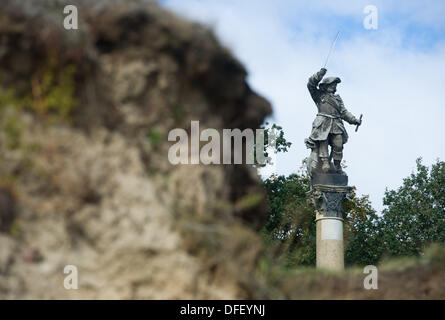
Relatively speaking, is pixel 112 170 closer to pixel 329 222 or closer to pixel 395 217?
pixel 329 222

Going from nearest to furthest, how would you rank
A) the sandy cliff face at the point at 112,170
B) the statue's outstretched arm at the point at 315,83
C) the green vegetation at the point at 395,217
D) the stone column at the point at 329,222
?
the sandy cliff face at the point at 112,170 → the stone column at the point at 329,222 → the statue's outstretched arm at the point at 315,83 → the green vegetation at the point at 395,217

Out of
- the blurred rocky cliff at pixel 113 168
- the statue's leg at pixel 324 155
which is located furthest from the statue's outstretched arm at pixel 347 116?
the blurred rocky cliff at pixel 113 168

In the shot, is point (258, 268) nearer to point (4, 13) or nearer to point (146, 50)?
point (146, 50)

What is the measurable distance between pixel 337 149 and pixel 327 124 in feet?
2.39

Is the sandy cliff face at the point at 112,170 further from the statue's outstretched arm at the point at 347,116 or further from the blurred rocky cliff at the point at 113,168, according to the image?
the statue's outstretched arm at the point at 347,116

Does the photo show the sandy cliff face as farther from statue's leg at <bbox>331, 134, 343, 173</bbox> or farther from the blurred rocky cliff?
statue's leg at <bbox>331, 134, 343, 173</bbox>

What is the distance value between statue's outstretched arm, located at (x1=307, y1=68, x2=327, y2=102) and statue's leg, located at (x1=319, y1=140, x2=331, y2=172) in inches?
50.6

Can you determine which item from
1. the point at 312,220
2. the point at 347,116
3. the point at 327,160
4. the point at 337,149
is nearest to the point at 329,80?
the point at 347,116

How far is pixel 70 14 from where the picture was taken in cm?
543

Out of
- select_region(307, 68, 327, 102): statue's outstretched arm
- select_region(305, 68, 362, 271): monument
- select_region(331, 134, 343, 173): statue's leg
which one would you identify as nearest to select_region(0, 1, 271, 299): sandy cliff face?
select_region(305, 68, 362, 271): monument

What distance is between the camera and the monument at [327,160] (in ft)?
51.6

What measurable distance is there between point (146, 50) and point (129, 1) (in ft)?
1.72

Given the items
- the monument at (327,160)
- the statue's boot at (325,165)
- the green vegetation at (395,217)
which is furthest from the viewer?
the green vegetation at (395,217)
